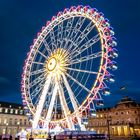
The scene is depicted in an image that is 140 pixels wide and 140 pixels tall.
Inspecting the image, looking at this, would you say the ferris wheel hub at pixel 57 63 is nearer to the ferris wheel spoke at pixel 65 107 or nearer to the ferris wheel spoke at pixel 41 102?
the ferris wheel spoke at pixel 41 102

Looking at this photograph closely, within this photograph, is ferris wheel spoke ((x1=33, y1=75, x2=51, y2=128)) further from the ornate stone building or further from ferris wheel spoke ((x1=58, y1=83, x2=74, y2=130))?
the ornate stone building

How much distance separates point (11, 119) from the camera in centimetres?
9025

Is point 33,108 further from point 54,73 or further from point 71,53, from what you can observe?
point 71,53

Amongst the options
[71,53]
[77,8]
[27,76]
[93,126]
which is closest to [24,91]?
[27,76]

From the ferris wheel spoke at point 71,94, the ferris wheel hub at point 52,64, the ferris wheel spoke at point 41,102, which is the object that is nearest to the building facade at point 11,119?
the ferris wheel spoke at point 41,102

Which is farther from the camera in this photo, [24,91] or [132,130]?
[132,130]

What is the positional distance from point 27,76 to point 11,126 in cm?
5173

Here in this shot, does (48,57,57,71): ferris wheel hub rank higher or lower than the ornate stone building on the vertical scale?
higher

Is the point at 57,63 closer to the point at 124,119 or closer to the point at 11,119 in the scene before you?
the point at 124,119

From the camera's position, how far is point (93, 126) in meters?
99.4

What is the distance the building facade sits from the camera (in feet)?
285

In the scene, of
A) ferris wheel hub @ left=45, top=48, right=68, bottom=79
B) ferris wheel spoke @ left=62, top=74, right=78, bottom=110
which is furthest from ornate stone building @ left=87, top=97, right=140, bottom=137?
ferris wheel spoke @ left=62, top=74, right=78, bottom=110

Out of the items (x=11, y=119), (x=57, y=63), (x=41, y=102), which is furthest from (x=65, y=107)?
(x=11, y=119)

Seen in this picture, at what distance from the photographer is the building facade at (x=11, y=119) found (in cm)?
8681
